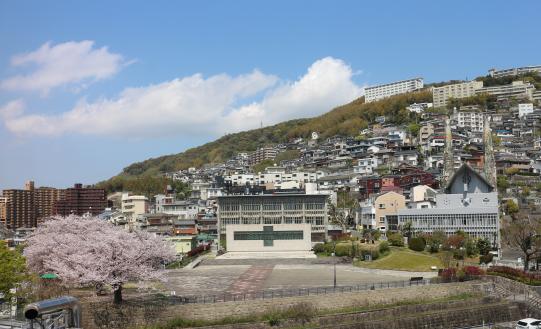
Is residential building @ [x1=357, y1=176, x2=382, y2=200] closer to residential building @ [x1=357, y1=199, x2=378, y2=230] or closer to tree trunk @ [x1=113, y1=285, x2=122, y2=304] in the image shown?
residential building @ [x1=357, y1=199, x2=378, y2=230]

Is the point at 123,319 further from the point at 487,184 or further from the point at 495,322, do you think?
the point at 487,184

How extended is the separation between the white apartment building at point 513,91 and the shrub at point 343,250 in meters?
117

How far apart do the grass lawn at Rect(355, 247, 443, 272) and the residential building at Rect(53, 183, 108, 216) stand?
85.2 meters

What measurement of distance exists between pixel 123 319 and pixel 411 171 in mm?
72781

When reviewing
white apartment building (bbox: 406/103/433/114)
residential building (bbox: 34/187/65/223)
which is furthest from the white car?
white apartment building (bbox: 406/103/433/114)

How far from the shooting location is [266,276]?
4766 centimetres

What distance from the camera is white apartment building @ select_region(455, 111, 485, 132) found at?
5320 inches

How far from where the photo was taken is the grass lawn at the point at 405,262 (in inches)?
1923

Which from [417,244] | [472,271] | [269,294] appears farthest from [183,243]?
[269,294]

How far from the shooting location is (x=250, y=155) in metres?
186

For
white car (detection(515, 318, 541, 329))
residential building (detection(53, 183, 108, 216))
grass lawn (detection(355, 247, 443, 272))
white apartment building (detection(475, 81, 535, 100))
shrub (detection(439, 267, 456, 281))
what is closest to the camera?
white car (detection(515, 318, 541, 329))

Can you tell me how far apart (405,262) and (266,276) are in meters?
12.1

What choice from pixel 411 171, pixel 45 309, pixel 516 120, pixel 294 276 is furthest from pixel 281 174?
pixel 45 309

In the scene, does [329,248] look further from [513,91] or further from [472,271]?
[513,91]
